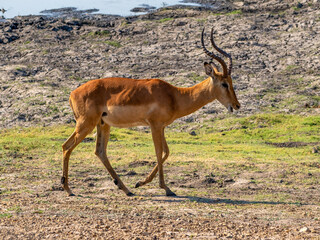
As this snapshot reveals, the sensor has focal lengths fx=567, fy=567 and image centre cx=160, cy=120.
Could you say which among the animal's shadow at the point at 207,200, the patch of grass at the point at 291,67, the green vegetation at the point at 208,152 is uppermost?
the patch of grass at the point at 291,67

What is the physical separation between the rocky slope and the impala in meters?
9.97

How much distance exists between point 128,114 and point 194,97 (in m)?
1.33

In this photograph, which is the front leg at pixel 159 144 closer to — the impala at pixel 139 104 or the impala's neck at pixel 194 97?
the impala at pixel 139 104

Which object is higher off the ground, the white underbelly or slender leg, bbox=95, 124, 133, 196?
the white underbelly

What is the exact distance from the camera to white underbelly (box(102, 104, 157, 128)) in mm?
10375

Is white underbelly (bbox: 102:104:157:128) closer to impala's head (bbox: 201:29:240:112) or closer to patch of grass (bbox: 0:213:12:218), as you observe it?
impala's head (bbox: 201:29:240:112)

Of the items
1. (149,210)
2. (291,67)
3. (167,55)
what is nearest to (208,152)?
(149,210)

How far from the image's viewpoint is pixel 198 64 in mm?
25000

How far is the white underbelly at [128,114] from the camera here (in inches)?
408

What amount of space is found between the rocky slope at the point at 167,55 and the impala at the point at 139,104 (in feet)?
32.7

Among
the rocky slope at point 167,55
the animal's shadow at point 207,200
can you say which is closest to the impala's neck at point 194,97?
the animal's shadow at point 207,200

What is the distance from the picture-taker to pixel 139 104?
10.4 m

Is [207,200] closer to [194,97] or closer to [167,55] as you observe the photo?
[194,97]

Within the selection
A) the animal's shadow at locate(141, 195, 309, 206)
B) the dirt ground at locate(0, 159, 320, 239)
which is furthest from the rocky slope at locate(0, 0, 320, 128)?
the animal's shadow at locate(141, 195, 309, 206)
